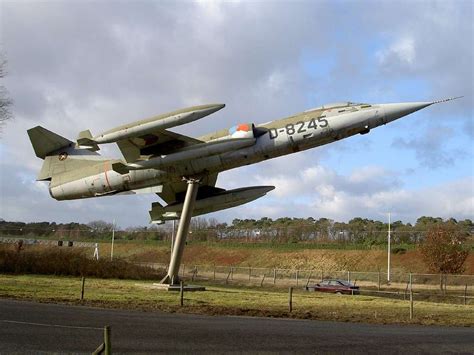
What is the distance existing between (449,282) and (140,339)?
3892 cm

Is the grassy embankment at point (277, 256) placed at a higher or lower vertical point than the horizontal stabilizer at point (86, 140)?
lower

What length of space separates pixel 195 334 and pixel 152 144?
42.1ft

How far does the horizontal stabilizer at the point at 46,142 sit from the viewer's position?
82.9ft

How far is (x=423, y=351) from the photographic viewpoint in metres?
9.91

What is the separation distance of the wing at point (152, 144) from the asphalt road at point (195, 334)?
906cm

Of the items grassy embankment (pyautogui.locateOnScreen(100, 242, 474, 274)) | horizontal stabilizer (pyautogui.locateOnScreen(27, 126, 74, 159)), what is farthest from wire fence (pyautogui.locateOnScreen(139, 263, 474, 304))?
horizontal stabilizer (pyautogui.locateOnScreen(27, 126, 74, 159))

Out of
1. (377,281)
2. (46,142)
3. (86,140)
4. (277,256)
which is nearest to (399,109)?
(86,140)

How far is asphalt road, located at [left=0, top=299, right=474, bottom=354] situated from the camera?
9.30 m

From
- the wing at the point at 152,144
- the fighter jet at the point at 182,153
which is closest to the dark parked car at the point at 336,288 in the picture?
the fighter jet at the point at 182,153

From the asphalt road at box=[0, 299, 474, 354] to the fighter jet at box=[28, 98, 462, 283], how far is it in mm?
8340

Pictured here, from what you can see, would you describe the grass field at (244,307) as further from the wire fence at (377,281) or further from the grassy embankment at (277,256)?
the grassy embankment at (277,256)

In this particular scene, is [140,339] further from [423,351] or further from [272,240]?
[272,240]

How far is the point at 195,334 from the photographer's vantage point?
1096cm

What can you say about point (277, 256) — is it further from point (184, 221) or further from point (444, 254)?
point (184, 221)
